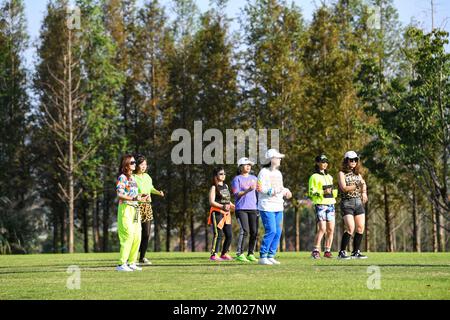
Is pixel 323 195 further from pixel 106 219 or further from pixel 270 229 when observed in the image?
pixel 106 219

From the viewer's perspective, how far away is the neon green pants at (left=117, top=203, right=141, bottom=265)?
14953 mm

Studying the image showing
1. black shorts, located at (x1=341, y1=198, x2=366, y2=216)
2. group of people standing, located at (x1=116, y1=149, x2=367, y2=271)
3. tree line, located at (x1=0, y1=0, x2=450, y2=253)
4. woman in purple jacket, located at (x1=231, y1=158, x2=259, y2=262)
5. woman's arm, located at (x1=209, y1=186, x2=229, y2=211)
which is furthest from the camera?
tree line, located at (x1=0, y1=0, x2=450, y2=253)

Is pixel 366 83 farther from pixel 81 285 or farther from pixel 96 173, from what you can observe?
pixel 81 285

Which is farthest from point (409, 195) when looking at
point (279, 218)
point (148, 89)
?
point (279, 218)

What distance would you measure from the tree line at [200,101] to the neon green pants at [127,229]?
2267 cm

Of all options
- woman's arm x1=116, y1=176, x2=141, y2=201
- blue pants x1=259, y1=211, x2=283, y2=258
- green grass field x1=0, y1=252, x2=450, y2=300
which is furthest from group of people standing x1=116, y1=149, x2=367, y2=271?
woman's arm x1=116, y1=176, x2=141, y2=201

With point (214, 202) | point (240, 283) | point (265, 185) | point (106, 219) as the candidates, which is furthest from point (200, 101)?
point (240, 283)

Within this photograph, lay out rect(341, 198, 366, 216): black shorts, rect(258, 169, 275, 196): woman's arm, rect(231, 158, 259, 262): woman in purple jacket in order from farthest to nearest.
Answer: rect(341, 198, 366, 216): black shorts < rect(231, 158, 259, 262): woman in purple jacket < rect(258, 169, 275, 196): woman's arm

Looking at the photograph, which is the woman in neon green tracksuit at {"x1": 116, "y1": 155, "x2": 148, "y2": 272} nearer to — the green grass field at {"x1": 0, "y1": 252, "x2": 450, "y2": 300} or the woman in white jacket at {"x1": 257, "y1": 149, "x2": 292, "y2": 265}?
the green grass field at {"x1": 0, "y1": 252, "x2": 450, "y2": 300}

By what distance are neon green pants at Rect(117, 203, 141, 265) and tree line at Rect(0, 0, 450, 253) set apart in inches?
893

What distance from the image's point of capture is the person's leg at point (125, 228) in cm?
1495

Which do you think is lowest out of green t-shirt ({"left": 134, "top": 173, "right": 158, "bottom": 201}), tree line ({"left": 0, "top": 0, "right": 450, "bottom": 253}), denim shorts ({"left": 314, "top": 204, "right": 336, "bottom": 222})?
denim shorts ({"left": 314, "top": 204, "right": 336, "bottom": 222})

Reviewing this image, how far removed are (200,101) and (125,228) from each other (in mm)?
31437
